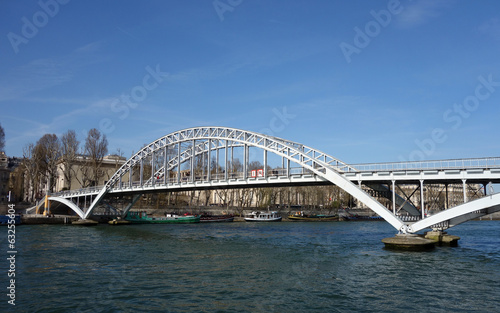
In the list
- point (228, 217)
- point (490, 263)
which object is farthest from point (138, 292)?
point (228, 217)

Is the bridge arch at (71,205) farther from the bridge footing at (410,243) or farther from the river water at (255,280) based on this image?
the bridge footing at (410,243)

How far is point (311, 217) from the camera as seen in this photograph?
276ft

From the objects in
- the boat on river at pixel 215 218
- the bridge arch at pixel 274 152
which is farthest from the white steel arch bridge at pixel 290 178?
the boat on river at pixel 215 218

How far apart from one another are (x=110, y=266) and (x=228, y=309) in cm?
1047

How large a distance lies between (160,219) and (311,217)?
107 feet

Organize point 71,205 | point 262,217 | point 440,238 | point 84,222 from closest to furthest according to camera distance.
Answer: point 440,238 → point 84,222 → point 71,205 → point 262,217

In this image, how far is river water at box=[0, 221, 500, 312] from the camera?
45.4 feet

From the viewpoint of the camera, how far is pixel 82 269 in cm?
2039

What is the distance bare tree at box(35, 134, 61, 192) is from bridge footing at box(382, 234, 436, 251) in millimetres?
56467

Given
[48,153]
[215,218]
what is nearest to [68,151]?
[48,153]

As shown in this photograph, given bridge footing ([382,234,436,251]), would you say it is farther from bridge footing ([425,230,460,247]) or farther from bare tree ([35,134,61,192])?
bare tree ([35,134,61,192])

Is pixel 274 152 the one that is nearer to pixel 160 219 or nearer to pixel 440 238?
pixel 440 238

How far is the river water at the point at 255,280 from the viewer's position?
1385 cm

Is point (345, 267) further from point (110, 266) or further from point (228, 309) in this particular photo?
point (110, 266)
